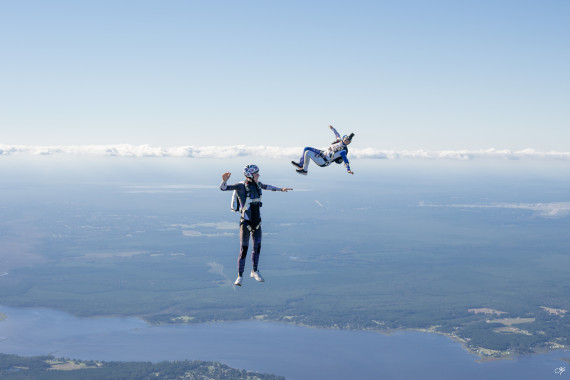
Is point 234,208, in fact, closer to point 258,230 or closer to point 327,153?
point 258,230

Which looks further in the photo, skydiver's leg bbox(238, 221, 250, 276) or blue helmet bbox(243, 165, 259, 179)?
skydiver's leg bbox(238, 221, 250, 276)

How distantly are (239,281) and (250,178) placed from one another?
15.6 ft

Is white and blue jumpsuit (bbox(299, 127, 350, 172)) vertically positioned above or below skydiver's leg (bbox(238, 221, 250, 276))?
above

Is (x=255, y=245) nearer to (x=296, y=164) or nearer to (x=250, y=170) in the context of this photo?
(x=250, y=170)

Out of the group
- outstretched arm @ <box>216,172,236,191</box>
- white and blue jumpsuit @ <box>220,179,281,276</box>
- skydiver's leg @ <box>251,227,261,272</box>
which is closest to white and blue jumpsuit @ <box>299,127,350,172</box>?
white and blue jumpsuit @ <box>220,179,281,276</box>

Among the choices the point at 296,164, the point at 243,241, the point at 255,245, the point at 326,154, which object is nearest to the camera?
the point at 326,154

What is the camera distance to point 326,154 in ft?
64.3

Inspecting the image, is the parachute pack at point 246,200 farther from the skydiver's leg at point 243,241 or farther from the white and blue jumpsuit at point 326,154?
the white and blue jumpsuit at point 326,154

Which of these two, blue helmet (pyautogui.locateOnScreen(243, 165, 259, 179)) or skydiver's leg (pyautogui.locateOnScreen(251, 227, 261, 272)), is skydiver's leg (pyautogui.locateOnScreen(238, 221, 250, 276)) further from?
blue helmet (pyautogui.locateOnScreen(243, 165, 259, 179))

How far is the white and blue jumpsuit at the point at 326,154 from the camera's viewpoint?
19203 mm

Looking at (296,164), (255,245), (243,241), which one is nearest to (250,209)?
(243,241)

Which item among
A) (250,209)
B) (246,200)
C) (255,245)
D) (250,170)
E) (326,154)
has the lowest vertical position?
(255,245)

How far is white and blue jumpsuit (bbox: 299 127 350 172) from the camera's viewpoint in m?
19.2

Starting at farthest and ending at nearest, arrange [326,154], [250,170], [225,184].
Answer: [326,154] < [250,170] < [225,184]
